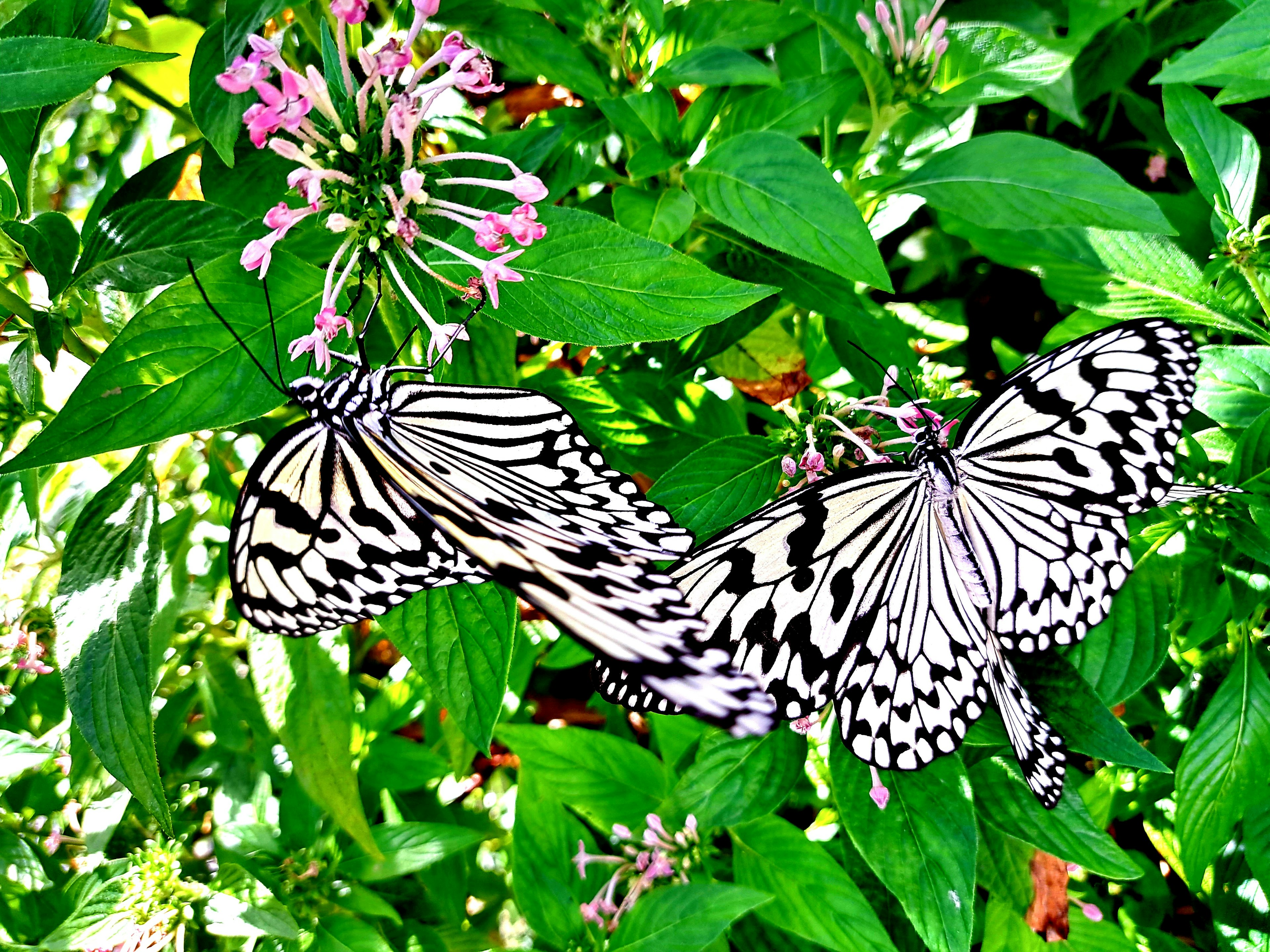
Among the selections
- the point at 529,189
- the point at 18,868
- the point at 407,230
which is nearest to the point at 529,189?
the point at 529,189

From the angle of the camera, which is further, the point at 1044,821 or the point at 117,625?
the point at 1044,821

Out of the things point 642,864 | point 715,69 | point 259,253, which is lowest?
point 642,864

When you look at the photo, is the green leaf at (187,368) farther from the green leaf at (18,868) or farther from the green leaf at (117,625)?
the green leaf at (18,868)

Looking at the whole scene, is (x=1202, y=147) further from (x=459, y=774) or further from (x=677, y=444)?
(x=459, y=774)

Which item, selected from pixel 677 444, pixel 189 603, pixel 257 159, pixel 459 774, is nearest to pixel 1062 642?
pixel 677 444

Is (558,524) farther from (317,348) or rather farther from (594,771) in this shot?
(594,771)

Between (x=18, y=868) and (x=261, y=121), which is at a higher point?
(x=261, y=121)

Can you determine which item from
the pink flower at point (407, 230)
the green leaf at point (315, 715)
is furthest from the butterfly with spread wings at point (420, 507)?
the green leaf at point (315, 715)
